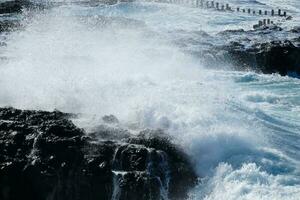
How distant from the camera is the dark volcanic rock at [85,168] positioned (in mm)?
11297

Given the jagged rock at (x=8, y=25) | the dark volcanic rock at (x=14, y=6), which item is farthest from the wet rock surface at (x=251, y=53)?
the dark volcanic rock at (x=14, y=6)

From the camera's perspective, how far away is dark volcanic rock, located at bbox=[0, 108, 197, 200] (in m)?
11.3

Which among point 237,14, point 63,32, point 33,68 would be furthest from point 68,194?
point 237,14

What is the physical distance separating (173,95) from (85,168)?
19.8 ft

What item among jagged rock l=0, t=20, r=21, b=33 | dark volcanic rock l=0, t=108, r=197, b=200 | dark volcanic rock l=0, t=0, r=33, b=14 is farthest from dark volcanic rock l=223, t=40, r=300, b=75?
dark volcanic rock l=0, t=0, r=33, b=14

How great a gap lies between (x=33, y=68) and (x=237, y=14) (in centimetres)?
2679

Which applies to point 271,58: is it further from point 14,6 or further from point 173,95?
point 14,6

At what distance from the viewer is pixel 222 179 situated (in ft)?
Result: 38.6

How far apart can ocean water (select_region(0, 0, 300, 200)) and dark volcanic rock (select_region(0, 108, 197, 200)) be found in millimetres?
700

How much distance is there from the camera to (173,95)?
55.2ft

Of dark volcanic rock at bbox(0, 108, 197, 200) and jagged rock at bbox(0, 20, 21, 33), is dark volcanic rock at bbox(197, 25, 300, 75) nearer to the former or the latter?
jagged rock at bbox(0, 20, 21, 33)

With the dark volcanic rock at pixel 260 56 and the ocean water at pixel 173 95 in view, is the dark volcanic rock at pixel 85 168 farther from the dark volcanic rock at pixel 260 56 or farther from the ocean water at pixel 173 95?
the dark volcanic rock at pixel 260 56

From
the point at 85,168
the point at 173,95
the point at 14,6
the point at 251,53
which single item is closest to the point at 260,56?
the point at 251,53

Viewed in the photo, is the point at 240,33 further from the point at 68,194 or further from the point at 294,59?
the point at 68,194
